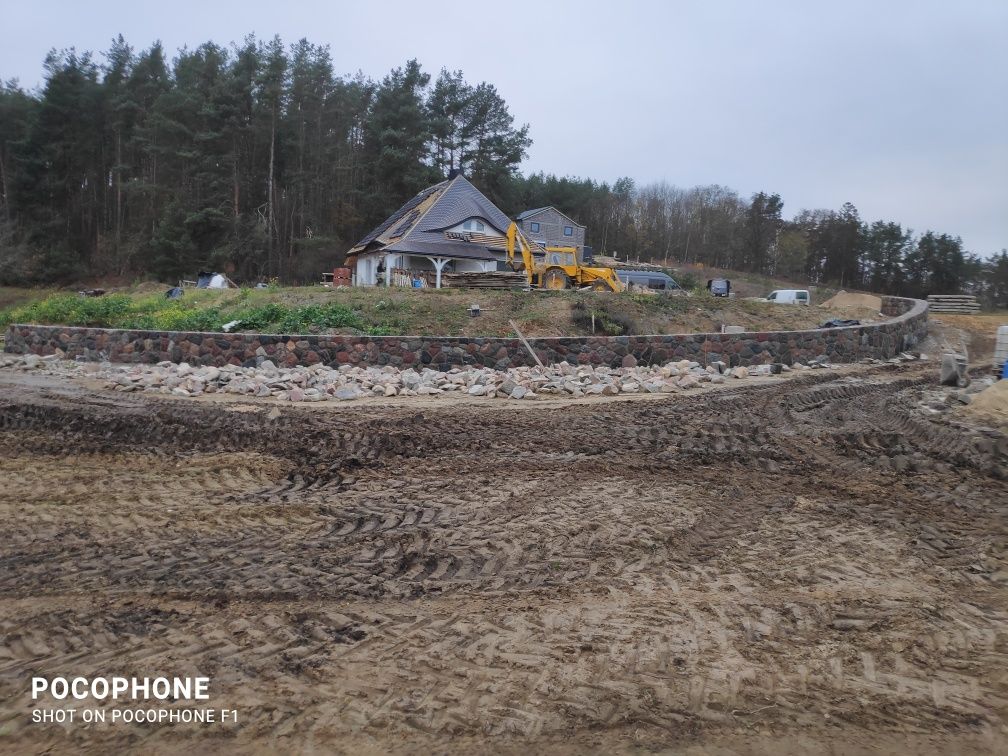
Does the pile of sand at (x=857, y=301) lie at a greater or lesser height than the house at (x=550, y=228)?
lesser

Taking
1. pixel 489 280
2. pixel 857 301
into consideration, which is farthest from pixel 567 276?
pixel 857 301

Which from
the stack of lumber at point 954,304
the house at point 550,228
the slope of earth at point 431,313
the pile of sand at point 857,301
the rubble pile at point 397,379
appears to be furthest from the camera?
the house at point 550,228

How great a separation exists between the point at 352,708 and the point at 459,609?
0.91 m

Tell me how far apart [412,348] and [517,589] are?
9.18 m

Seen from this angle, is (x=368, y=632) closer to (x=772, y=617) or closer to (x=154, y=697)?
(x=154, y=697)

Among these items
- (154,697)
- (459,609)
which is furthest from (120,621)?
(459,609)

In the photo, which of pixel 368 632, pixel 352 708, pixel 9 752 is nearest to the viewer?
pixel 9 752

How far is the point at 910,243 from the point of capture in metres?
50.5

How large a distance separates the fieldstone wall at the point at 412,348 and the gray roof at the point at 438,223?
17.3 metres

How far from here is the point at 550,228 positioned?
1834 inches

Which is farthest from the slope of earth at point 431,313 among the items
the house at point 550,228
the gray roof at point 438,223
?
the house at point 550,228

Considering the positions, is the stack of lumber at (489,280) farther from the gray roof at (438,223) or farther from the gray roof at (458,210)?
the gray roof at (458,210)

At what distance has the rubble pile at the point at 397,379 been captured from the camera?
10367 millimetres

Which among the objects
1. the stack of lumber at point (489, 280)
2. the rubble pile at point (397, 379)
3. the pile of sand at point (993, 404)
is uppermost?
the stack of lumber at point (489, 280)
